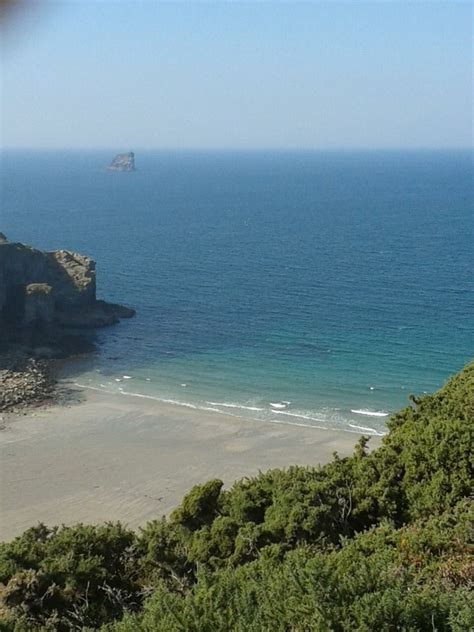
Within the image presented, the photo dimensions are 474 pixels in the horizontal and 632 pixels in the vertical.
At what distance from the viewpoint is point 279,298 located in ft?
176

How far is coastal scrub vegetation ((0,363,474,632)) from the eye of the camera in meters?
8.01

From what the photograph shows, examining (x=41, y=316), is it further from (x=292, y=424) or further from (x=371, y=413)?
(x=371, y=413)

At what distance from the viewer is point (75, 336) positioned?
45.7 m

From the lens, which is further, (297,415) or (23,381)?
(23,381)

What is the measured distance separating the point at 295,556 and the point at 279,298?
4425 centimetres

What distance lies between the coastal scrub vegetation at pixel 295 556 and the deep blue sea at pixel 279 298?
17.1 meters

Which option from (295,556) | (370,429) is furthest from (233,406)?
(295,556)

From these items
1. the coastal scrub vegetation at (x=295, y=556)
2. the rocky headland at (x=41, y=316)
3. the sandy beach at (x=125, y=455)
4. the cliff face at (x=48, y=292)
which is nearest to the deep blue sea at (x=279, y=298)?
the rocky headland at (x=41, y=316)

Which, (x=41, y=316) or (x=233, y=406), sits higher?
(x=41, y=316)

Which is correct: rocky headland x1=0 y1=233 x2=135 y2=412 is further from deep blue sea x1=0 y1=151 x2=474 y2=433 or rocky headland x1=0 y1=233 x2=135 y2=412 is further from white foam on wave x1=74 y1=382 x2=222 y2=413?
white foam on wave x1=74 y1=382 x2=222 y2=413

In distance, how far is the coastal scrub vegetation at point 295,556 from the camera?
801cm

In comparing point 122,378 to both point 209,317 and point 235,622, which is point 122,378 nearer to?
point 209,317

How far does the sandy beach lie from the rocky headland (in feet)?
11.2

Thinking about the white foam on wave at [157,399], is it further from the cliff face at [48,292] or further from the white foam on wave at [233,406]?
the cliff face at [48,292]
